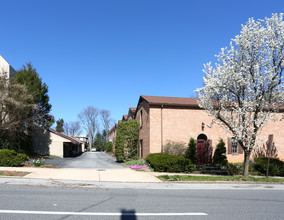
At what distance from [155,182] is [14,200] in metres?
6.73

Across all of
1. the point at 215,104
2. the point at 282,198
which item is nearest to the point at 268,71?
the point at 215,104

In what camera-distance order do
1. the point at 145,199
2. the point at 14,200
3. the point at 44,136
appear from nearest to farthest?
the point at 14,200
the point at 145,199
the point at 44,136

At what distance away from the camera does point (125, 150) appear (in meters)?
25.2

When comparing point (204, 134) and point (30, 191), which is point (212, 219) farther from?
point (204, 134)

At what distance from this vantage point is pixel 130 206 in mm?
6996

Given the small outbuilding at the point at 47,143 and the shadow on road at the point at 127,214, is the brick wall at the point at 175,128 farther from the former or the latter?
the small outbuilding at the point at 47,143

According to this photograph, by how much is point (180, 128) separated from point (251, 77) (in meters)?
8.94

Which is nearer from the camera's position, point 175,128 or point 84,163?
point 175,128

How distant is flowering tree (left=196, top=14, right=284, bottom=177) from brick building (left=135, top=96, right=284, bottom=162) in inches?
273

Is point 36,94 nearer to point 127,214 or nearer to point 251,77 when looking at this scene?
point 251,77

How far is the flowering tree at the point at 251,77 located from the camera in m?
13.8

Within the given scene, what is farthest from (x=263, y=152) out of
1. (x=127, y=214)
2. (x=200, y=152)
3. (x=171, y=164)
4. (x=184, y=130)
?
(x=127, y=214)

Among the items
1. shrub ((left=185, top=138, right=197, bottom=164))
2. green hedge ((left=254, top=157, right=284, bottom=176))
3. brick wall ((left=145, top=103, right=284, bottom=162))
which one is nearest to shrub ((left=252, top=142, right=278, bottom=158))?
brick wall ((left=145, top=103, right=284, bottom=162))

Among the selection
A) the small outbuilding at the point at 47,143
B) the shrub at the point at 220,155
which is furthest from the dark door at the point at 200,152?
the small outbuilding at the point at 47,143
